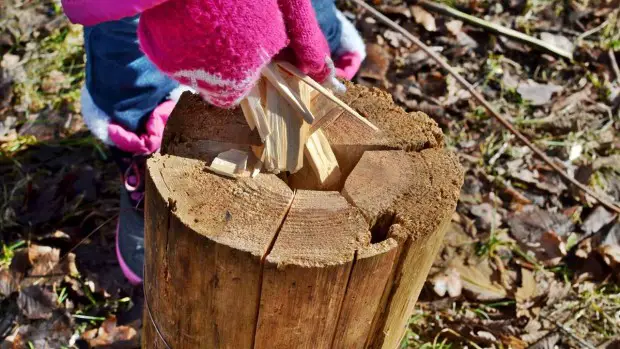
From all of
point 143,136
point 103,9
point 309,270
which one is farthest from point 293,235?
point 143,136

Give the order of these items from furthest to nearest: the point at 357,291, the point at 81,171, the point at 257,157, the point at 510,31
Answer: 1. the point at 510,31
2. the point at 81,171
3. the point at 257,157
4. the point at 357,291

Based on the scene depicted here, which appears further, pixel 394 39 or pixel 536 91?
pixel 394 39

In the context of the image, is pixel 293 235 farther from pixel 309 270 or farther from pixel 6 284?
pixel 6 284

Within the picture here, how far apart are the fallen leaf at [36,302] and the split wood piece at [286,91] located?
1447 mm

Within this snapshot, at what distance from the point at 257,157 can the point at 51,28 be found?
242cm

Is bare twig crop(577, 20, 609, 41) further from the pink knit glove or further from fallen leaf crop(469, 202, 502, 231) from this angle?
the pink knit glove

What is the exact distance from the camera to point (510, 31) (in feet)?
12.1

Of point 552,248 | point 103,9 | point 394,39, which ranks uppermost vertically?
point 103,9

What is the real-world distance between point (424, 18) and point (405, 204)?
2.50 meters

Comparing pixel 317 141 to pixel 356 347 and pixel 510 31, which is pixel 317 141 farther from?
pixel 510 31

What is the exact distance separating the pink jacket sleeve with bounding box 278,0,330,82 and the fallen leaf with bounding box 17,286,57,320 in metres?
1.49

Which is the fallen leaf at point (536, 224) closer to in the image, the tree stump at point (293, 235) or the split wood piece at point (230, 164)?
the tree stump at point (293, 235)

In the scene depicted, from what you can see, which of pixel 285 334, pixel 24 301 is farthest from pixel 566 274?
pixel 24 301

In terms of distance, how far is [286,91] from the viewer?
1474 mm
